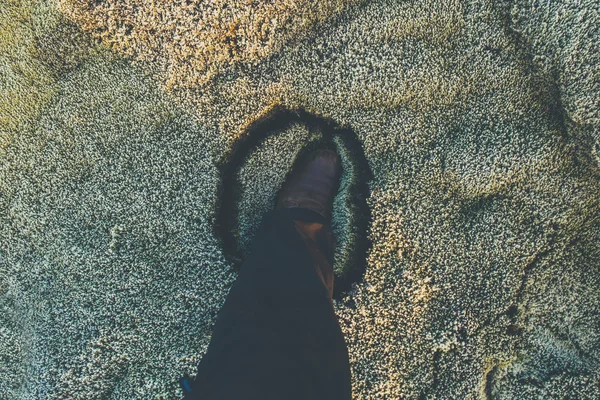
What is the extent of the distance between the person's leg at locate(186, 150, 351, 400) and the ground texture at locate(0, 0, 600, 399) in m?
0.28

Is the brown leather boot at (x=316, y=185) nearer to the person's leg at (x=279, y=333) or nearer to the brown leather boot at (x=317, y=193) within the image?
the brown leather boot at (x=317, y=193)

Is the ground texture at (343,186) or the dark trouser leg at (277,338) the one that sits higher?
the ground texture at (343,186)

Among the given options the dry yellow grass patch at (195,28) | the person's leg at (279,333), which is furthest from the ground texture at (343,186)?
the person's leg at (279,333)

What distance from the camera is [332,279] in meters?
1.54

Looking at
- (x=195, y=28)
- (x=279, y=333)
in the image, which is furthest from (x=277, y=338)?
(x=195, y=28)

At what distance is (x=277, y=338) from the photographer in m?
1.21

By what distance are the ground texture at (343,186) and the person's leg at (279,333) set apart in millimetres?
276

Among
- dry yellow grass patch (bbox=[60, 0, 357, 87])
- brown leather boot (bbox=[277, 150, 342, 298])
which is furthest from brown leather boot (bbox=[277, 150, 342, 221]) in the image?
dry yellow grass patch (bbox=[60, 0, 357, 87])

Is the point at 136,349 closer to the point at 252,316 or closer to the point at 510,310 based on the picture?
the point at 252,316

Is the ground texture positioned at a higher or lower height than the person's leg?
higher

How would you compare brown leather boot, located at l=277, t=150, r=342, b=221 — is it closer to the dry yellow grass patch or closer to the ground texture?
the ground texture

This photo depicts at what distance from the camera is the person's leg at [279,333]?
1127 millimetres

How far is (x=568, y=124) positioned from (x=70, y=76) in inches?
83.1

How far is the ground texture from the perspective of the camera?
156cm
